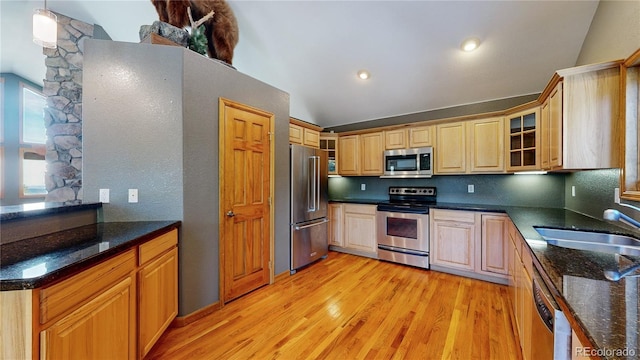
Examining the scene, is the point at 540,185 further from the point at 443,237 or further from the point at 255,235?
the point at 255,235

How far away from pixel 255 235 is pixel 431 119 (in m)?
3.31

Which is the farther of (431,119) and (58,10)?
(431,119)

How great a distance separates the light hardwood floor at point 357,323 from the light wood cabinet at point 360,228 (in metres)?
0.82

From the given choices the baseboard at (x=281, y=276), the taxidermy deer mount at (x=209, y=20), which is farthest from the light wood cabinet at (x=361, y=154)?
the taxidermy deer mount at (x=209, y=20)

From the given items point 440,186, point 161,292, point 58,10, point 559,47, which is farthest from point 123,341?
point 559,47

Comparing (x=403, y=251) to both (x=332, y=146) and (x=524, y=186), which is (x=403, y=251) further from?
(x=332, y=146)

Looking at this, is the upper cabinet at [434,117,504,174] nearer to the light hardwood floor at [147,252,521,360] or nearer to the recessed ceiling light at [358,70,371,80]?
the recessed ceiling light at [358,70,371,80]

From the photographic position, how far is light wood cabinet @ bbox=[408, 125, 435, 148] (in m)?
3.62

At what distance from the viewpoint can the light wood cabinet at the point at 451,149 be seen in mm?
3389

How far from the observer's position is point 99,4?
3.10m

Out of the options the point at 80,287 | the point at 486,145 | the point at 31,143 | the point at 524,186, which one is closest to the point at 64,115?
the point at 31,143

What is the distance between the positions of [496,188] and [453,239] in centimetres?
107

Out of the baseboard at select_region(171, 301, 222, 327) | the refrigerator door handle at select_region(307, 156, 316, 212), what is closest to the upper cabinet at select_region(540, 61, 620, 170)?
the refrigerator door handle at select_region(307, 156, 316, 212)

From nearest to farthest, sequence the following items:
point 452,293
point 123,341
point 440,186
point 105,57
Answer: point 123,341 < point 105,57 < point 452,293 < point 440,186
